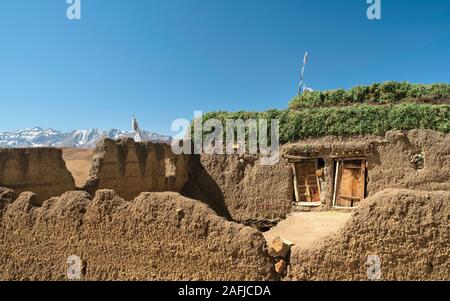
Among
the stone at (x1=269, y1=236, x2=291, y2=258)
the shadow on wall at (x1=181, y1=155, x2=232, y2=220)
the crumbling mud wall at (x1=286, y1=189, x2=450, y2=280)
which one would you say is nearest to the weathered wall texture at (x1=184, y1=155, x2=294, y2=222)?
the shadow on wall at (x1=181, y1=155, x2=232, y2=220)

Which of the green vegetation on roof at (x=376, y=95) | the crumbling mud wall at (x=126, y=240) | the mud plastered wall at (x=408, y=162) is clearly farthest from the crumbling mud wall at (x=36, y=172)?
the mud plastered wall at (x=408, y=162)

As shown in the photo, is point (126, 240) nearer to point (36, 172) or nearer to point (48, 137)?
point (36, 172)

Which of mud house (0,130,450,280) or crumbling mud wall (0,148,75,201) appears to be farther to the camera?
crumbling mud wall (0,148,75,201)

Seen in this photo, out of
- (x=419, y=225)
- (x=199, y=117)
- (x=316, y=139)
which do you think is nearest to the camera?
(x=419, y=225)

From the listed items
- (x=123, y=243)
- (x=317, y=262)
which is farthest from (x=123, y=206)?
(x=317, y=262)

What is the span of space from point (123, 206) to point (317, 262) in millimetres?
2943

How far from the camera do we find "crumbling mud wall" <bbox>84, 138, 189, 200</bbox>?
11.2m

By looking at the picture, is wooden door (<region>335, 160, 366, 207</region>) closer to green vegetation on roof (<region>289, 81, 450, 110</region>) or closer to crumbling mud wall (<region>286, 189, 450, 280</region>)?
green vegetation on roof (<region>289, 81, 450, 110</region>)

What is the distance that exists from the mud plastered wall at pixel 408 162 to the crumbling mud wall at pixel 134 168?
6128 millimetres

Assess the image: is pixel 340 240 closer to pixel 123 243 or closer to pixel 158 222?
pixel 158 222

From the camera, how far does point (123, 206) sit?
624cm

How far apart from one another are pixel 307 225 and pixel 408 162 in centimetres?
358

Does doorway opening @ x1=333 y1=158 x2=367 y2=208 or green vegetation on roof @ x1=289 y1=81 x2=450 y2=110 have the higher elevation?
green vegetation on roof @ x1=289 y1=81 x2=450 y2=110

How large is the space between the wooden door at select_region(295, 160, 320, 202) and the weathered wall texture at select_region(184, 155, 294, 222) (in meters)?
0.27
